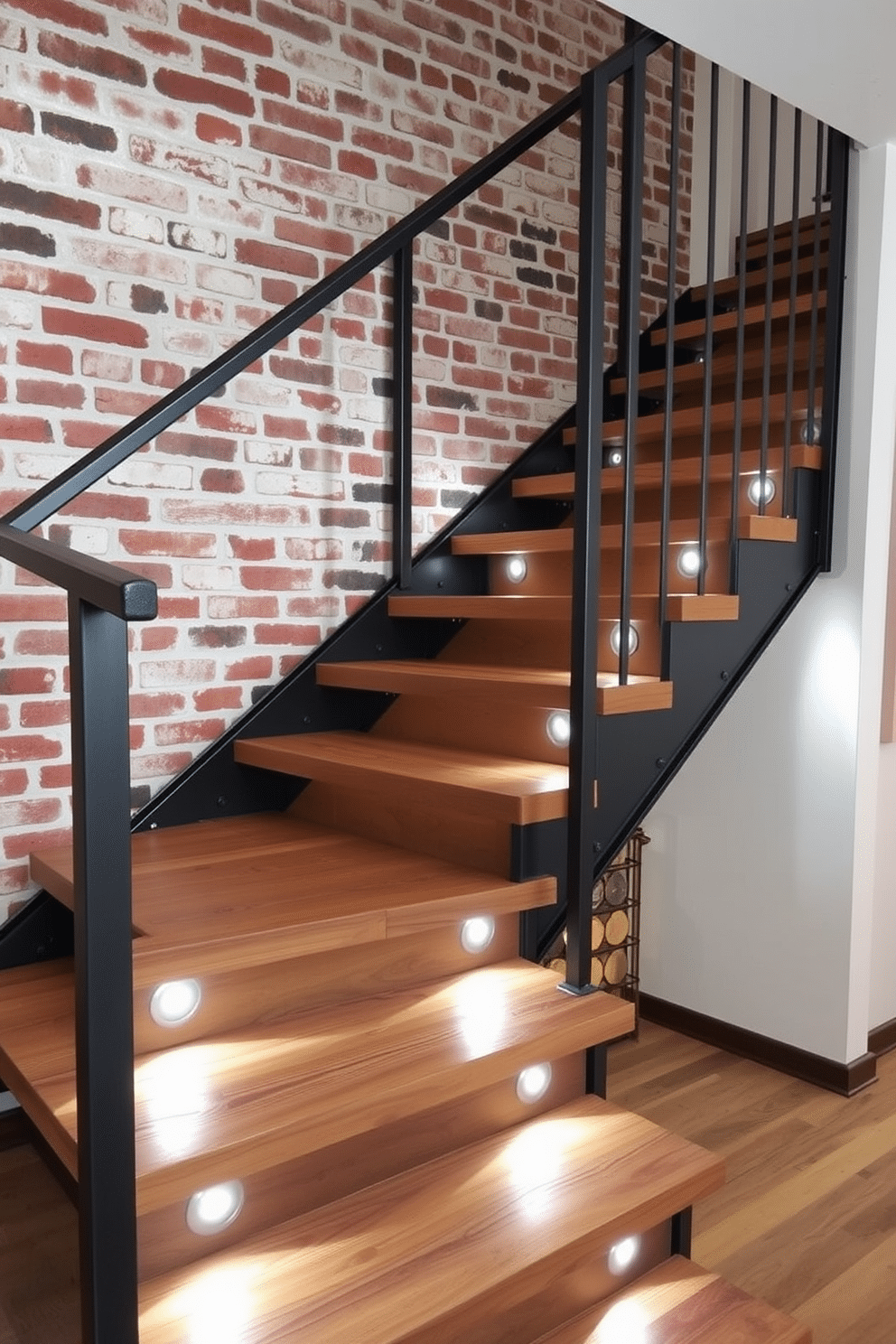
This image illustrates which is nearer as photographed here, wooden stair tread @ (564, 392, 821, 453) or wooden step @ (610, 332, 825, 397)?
wooden stair tread @ (564, 392, 821, 453)

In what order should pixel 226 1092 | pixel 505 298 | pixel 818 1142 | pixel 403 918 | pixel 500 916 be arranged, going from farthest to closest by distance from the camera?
1. pixel 505 298
2. pixel 818 1142
3. pixel 500 916
4. pixel 403 918
5. pixel 226 1092

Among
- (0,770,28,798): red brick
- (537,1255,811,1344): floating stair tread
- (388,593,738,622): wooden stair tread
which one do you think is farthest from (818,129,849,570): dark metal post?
(0,770,28,798): red brick

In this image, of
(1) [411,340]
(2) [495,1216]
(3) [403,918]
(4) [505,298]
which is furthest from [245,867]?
(4) [505,298]

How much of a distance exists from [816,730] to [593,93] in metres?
1.75

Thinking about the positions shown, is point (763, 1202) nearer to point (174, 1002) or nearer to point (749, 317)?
point (174, 1002)

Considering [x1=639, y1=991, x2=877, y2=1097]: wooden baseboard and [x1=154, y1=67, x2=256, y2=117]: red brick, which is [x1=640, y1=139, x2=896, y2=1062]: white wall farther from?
[x1=154, y1=67, x2=256, y2=117]: red brick

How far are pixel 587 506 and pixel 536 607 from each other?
48cm

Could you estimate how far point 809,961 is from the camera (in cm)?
303

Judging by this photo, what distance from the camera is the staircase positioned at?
5.00ft

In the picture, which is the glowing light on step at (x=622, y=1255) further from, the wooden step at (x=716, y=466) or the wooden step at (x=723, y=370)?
the wooden step at (x=723, y=370)

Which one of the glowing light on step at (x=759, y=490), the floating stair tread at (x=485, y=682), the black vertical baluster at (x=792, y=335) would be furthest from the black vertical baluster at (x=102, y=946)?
the black vertical baluster at (x=792, y=335)

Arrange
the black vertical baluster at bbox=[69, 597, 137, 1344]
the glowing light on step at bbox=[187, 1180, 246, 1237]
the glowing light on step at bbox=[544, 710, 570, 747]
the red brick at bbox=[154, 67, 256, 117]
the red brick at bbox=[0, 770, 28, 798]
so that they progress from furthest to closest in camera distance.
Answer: the red brick at bbox=[154, 67, 256, 117], the red brick at bbox=[0, 770, 28, 798], the glowing light on step at bbox=[544, 710, 570, 747], the glowing light on step at bbox=[187, 1180, 246, 1237], the black vertical baluster at bbox=[69, 597, 137, 1344]

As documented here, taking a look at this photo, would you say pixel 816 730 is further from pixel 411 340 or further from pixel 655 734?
pixel 411 340

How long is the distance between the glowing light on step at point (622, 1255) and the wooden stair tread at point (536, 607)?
1.13 m
